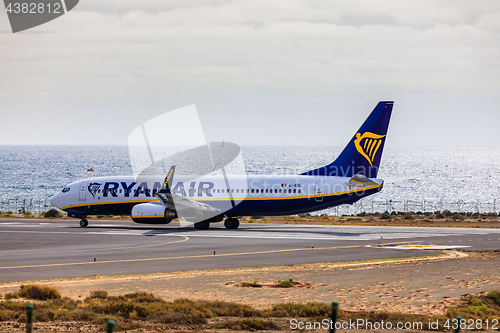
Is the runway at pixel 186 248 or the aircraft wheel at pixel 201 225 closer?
the runway at pixel 186 248

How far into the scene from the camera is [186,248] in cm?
3061

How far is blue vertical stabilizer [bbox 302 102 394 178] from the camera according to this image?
41.2 metres

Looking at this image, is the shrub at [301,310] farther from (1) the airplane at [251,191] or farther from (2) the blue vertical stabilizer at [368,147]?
(2) the blue vertical stabilizer at [368,147]

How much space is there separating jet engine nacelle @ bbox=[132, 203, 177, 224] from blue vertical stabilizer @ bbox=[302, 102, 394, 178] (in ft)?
43.8

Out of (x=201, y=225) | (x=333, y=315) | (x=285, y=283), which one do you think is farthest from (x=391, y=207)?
(x=333, y=315)

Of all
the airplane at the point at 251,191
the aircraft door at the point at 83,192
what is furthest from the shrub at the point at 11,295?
the aircraft door at the point at 83,192

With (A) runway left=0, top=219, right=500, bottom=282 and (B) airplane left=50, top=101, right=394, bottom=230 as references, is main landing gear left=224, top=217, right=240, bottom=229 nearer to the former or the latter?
(B) airplane left=50, top=101, right=394, bottom=230

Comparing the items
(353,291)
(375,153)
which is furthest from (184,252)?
(375,153)

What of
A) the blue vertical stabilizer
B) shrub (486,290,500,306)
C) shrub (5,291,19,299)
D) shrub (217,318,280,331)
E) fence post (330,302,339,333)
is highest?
the blue vertical stabilizer

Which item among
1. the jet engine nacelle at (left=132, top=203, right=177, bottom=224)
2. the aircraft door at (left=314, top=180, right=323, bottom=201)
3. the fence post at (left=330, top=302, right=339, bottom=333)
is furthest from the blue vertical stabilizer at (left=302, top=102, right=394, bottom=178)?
the fence post at (left=330, top=302, right=339, bottom=333)

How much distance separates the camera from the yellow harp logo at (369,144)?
41.5 m

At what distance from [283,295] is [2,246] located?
21.5 m

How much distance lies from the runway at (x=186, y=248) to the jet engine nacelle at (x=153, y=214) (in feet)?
3.20

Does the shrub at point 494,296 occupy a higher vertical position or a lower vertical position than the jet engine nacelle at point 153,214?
lower
